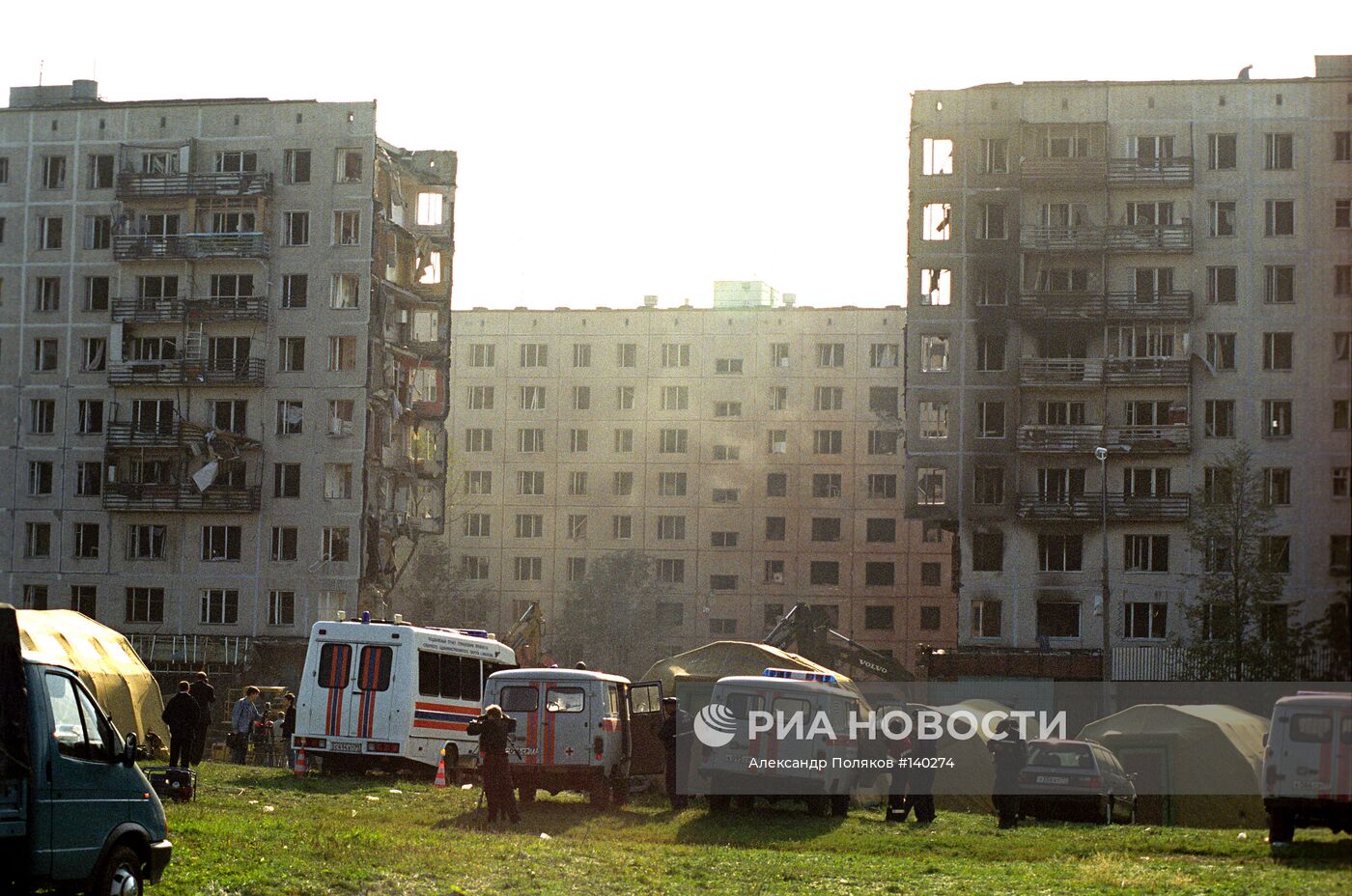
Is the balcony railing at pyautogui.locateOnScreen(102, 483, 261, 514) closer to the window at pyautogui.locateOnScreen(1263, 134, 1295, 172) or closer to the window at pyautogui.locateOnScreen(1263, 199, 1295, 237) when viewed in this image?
the window at pyautogui.locateOnScreen(1263, 199, 1295, 237)

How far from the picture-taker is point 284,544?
8006cm

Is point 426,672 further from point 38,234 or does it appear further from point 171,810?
point 38,234

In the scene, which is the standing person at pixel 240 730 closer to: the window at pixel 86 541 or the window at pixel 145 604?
the window at pixel 145 604

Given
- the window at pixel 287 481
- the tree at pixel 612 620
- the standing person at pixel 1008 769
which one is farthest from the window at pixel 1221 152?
the tree at pixel 612 620

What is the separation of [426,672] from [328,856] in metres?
16.0

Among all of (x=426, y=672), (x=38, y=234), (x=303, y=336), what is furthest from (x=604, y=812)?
(x=38, y=234)

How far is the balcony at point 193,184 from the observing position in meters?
80.1

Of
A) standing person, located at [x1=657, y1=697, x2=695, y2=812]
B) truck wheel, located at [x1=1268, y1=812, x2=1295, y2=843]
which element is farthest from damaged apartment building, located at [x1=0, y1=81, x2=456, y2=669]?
truck wheel, located at [x1=1268, y1=812, x2=1295, y2=843]

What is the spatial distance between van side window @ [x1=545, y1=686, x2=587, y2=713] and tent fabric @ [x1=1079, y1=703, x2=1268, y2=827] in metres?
13.7

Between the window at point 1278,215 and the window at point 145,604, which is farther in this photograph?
the window at point 145,604

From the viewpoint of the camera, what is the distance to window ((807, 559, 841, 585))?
353 feet

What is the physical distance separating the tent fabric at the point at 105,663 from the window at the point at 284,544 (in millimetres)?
32358

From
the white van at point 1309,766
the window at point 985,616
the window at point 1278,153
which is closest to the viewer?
the white van at point 1309,766

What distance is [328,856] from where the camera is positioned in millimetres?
21547
